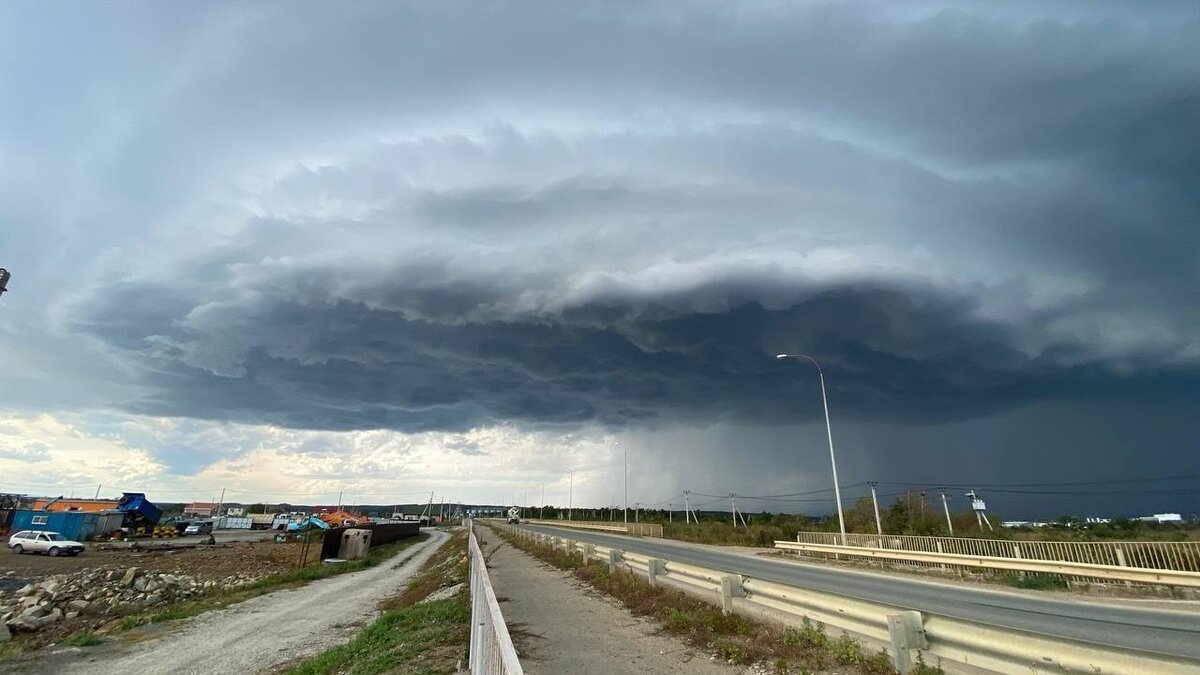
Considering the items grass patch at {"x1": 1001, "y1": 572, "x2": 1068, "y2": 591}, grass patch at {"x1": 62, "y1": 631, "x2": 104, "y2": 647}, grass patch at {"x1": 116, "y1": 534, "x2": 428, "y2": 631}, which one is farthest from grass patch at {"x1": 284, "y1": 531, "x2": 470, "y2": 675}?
grass patch at {"x1": 1001, "y1": 572, "x2": 1068, "y2": 591}

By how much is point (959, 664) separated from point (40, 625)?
30495 millimetres

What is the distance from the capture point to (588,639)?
11.2 meters

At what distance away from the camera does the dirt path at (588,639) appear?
899cm

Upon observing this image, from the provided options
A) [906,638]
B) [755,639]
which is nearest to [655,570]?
[755,639]

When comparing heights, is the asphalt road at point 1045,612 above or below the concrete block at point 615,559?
below

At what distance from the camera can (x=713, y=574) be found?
1288 centimetres

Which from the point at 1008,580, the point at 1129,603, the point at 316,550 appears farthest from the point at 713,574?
the point at 316,550

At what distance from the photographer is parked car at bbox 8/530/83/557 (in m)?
49.0

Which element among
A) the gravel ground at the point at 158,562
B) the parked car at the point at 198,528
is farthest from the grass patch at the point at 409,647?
the parked car at the point at 198,528

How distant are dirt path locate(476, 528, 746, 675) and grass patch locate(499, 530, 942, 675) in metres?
0.35

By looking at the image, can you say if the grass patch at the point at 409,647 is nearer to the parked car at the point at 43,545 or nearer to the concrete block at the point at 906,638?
the concrete block at the point at 906,638

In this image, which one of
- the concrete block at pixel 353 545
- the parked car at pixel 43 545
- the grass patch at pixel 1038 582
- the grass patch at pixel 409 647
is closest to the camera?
the grass patch at pixel 409 647

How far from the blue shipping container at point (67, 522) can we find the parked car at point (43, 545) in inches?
419

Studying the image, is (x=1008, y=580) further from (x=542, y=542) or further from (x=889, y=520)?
(x=889, y=520)
